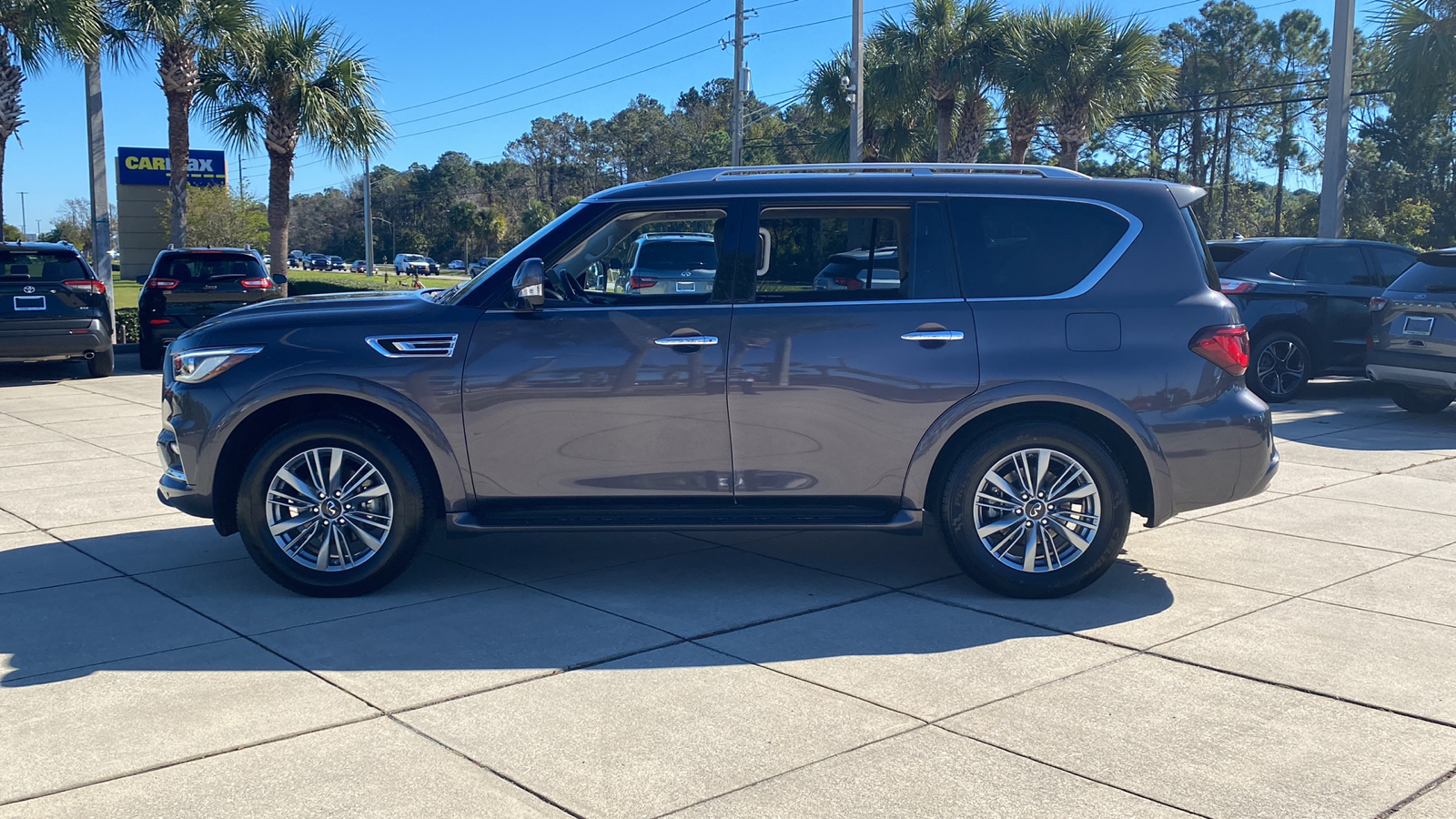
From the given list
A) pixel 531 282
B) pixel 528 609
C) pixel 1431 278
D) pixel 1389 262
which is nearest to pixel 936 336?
pixel 531 282

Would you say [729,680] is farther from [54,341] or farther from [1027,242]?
[54,341]

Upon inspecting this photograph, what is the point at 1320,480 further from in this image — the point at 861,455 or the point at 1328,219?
the point at 1328,219

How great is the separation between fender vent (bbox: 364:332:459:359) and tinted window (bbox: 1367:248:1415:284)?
36.5 feet

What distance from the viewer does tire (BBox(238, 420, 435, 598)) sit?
527 cm

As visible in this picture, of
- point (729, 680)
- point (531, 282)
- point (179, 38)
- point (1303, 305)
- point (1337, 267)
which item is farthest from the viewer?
point (179, 38)

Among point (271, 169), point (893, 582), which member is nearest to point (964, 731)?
point (893, 582)

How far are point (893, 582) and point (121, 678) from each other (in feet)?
11.0

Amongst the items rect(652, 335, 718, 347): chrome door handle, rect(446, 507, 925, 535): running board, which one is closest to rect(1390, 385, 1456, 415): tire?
rect(446, 507, 925, 535): running board

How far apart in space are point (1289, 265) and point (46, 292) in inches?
552

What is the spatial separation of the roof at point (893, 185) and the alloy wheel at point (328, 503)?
1.68 m

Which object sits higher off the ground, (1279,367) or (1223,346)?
(1223,346)

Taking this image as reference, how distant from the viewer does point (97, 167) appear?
64.1ft

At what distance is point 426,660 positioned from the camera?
4582 mm

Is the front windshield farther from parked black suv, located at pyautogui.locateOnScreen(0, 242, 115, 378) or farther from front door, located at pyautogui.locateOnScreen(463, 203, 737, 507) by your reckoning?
parked black suv, located at pyautogui.locateOnScreen(0, 242, 115, 378)
